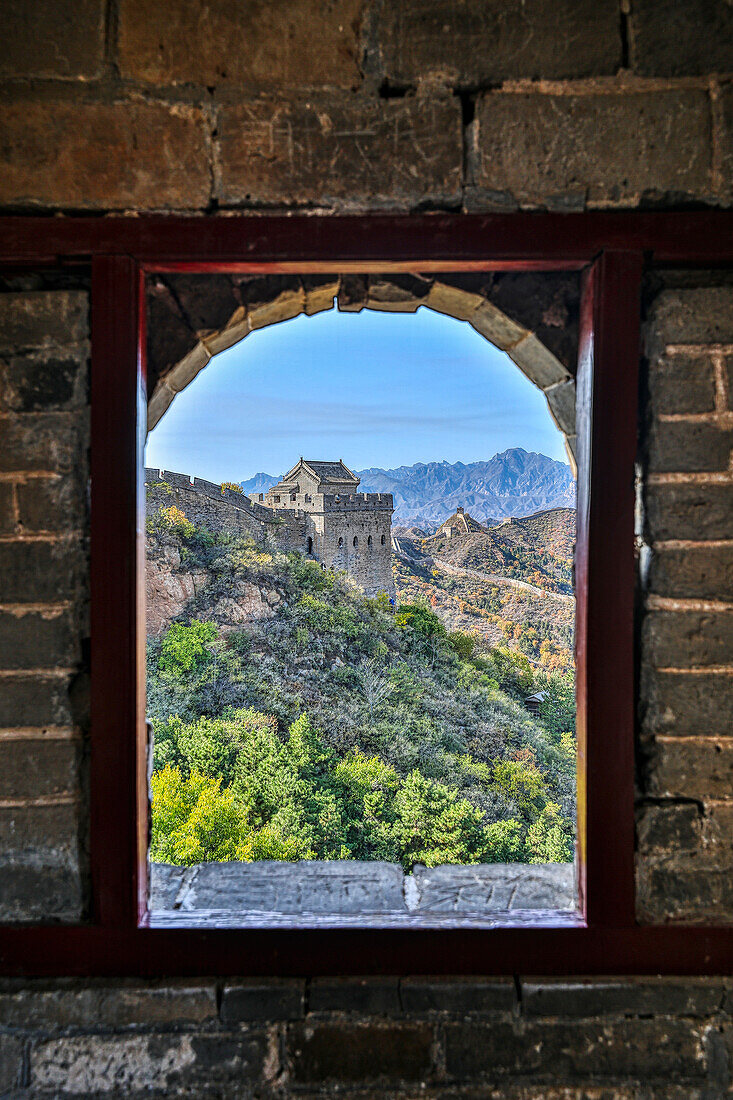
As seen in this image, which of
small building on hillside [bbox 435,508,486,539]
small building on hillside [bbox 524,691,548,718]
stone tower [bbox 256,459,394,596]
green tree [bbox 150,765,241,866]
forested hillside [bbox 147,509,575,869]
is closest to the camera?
green tree [bbox 150,765,241,866]

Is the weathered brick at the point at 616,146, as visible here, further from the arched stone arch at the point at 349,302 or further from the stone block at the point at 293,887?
the stone block at the point at 293,887

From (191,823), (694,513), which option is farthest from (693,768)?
(191,823)

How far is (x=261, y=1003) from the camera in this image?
3.60ft

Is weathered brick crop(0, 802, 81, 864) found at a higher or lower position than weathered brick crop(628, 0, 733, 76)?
lower

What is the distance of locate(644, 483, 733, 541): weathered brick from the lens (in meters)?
1.13

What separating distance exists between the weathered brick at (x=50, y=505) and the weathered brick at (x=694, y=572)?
3.88 ft

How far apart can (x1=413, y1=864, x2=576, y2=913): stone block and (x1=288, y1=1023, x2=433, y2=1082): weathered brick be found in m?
0.22

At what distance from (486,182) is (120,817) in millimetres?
1472

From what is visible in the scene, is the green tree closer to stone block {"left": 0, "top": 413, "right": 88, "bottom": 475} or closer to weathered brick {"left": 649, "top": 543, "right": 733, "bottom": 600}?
stone block {"left": 0, "top": 413, "right": 88, "bottom": 475}

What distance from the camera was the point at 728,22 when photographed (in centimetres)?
112

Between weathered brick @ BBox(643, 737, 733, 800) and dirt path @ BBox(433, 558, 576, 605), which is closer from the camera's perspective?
weathered brick @ BBox(643, 737, 733, 800)

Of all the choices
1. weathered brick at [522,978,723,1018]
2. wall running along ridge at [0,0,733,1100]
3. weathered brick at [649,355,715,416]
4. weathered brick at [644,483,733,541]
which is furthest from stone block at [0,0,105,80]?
weathered brick at [522,978,723,1018]

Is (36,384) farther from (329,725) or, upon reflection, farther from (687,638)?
(329,725)

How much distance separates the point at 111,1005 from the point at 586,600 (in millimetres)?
1230
